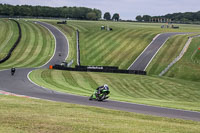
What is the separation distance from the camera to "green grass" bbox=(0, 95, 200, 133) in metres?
14.1

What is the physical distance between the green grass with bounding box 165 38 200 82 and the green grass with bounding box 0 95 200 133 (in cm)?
4323

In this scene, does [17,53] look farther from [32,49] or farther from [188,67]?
[188,67]

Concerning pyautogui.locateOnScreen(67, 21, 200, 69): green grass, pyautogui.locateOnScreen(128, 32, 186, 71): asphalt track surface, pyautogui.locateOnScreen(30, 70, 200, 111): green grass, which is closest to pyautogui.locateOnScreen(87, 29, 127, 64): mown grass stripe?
pyautogui.locateOnScreen(67, 21, 200, 69): green grass

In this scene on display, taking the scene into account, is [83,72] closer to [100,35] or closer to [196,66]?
[196,66]

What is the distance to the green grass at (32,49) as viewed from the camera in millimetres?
77500

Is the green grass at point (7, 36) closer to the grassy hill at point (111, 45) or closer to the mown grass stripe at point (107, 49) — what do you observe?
the grassy hill at point (111, 45)

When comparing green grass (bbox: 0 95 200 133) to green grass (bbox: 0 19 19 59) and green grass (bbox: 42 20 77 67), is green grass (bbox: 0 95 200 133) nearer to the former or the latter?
green grass (bbox: 42 20 77 67)

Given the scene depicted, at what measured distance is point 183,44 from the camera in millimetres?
85938

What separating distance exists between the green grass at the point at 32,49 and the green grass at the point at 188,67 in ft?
96.4

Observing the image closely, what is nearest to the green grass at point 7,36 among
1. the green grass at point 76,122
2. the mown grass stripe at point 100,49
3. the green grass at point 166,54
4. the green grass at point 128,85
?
the mown grass stripe at point 100,49

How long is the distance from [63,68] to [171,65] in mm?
21579

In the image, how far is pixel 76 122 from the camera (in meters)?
15.7

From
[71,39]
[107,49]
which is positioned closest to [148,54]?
[107,49]

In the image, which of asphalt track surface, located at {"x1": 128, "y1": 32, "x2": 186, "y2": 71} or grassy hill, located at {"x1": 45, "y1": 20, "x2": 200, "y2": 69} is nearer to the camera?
asphalt track surface, located at {"x1": 128, "y1": 32, "x2": 186, "y2": 71}
